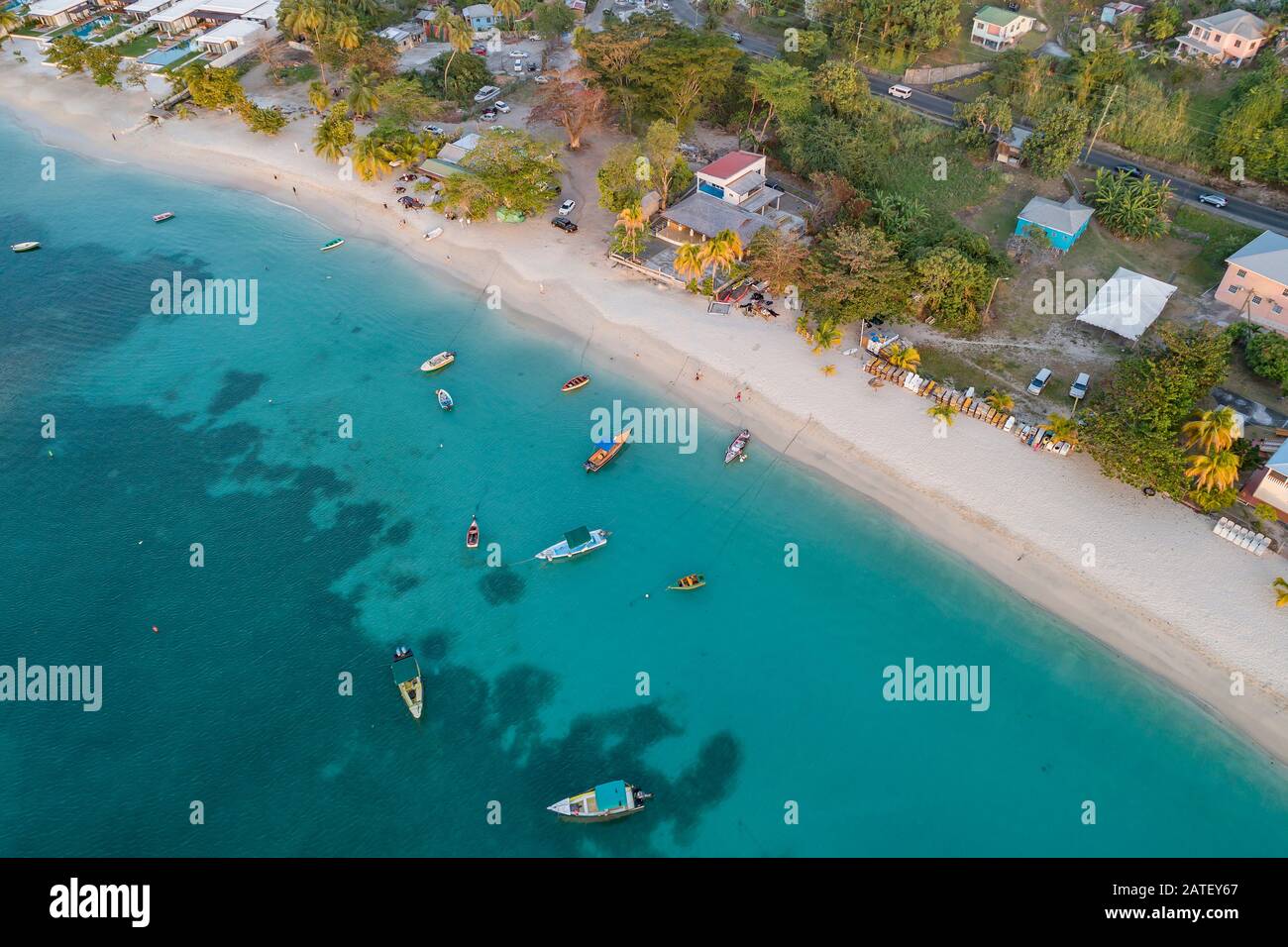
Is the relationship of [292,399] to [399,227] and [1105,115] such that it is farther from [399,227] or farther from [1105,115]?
[1105,115]

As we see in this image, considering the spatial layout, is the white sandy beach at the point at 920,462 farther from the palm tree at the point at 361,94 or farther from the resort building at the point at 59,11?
the resort building at the point at 59,11

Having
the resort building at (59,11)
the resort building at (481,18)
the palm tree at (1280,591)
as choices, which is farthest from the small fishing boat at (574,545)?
the resort building at (59,11)

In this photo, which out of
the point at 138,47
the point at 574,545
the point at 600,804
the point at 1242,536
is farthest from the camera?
the point at 138,47

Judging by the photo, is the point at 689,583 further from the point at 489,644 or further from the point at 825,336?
the point at 825,336

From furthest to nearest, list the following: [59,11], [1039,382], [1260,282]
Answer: [59,11] → [1260,282] → [1039,382]

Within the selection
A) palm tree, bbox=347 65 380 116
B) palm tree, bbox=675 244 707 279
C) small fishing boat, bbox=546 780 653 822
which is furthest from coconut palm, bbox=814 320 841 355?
palm tree, bbox=347 65 380 116

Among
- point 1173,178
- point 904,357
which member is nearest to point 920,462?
point 904,357

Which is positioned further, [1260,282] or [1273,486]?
[1260,282]
